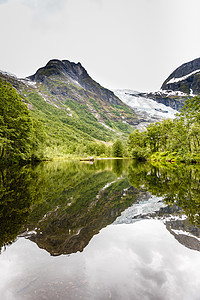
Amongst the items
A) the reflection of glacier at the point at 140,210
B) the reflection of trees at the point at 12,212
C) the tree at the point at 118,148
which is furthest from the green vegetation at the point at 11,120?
the tree at the point at 118,148

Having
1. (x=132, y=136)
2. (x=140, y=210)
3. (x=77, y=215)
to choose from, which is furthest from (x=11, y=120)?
(x=132, y=136)

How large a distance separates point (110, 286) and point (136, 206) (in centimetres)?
368

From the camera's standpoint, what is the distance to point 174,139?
103ft

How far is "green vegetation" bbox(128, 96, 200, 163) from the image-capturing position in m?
22.5

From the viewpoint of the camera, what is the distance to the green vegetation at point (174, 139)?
2250cm

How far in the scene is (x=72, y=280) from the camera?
2059 millimetres

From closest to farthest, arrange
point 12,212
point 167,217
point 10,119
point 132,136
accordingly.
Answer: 1. point 167,217
2. point 12,212
3. point 10,119
4. point 132,136

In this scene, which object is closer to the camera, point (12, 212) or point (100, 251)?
point (100, 251)

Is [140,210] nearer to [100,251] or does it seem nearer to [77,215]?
[77,215]

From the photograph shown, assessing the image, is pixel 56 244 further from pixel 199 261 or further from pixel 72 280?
pixel 199 261

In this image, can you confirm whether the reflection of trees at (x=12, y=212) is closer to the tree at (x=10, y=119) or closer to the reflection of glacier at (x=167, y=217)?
the reflection of glacier at (x=167, y=217)

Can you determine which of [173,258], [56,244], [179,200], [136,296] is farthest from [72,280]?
[179,200]

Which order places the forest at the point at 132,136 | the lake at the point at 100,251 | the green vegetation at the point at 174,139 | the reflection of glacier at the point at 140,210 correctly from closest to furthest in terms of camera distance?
the lake at the point at 100,251
the reflection of glacier at the point at 140,210
the forest at the point at 132,136
the green vegetation at the point at 174,139

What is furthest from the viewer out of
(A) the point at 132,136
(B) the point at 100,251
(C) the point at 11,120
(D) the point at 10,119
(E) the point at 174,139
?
(A) the point at 132,136
